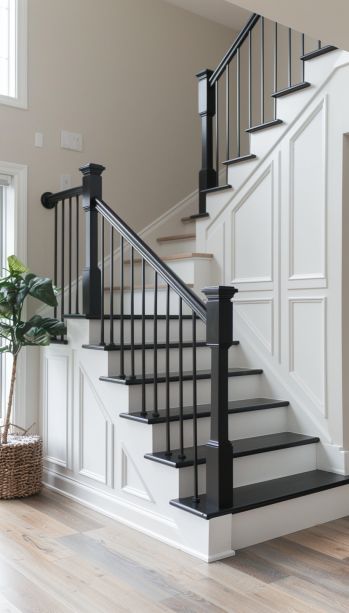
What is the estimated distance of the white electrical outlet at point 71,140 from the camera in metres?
4.74

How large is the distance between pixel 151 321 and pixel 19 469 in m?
1.20

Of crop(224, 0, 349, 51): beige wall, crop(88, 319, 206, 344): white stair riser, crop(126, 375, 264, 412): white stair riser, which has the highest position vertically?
crop(224, 0, 349, 51): beige wall

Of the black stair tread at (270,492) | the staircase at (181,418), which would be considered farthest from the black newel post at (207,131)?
the black stair tread at (270,492)

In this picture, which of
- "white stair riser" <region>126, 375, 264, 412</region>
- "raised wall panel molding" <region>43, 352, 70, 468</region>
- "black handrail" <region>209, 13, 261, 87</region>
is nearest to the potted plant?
"raised wall panel molding" <region>43, 352, 70, 468</region>

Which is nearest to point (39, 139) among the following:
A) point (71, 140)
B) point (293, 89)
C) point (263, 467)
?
point (71, 140)

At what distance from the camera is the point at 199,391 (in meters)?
3.72

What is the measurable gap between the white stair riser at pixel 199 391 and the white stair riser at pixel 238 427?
0.72 ft

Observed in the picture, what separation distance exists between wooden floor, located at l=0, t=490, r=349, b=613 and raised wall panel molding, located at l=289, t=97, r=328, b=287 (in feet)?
4.78

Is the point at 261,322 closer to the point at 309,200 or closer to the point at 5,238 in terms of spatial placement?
the point at 309,200

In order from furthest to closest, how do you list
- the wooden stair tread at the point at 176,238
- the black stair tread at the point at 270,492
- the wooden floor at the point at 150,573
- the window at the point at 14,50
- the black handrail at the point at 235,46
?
the wooden stair tread at the point at 176,238, the window at the point at 14,50, the black handrail at the point at 235,46, the black stair tread at the point at 270,492, the wooden floor at the point at 150,573

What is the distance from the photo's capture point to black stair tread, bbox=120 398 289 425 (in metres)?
3.26

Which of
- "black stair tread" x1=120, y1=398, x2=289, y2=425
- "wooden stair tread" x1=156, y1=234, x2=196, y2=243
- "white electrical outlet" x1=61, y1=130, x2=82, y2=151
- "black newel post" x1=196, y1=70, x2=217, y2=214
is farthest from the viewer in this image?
"wooden stair tread" x1=156, y1=234, x2=196, y2=243

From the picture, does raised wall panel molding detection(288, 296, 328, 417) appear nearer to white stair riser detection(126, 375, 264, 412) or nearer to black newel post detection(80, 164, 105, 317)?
white stair riser detection(126, 375, 264, 412)

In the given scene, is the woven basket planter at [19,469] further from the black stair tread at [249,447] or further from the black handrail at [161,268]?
the black handrail at [161,268]
